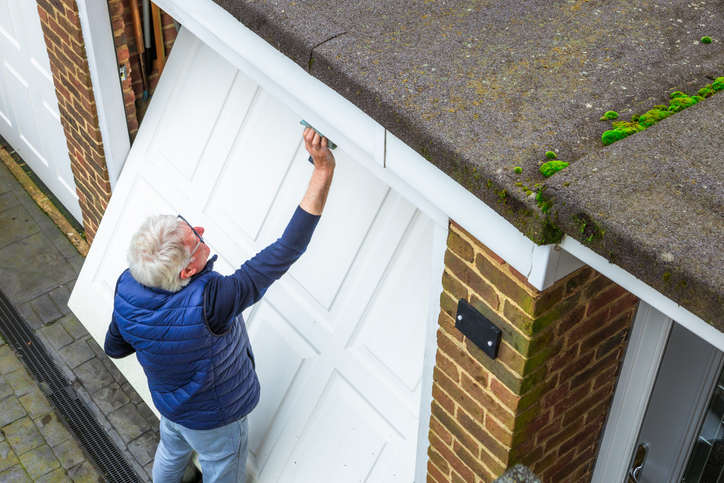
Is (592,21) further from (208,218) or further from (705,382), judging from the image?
(208,218)

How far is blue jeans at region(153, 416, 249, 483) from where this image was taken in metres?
3.85

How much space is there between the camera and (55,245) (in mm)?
6309

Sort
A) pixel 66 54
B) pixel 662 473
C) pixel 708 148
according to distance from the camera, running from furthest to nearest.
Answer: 1. pixel 66 54
2. pixel 662 473
3. pixel 708 148

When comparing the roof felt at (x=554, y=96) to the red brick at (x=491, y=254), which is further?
the red brick at (x=491, y=254)

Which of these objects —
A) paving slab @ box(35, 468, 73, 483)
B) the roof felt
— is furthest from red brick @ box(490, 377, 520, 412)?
paving slab @ box(35, 468, 73, 483)

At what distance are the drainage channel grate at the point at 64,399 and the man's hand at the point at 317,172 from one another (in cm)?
249

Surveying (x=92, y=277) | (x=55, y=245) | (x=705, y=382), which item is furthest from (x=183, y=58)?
(x=705, y=382)

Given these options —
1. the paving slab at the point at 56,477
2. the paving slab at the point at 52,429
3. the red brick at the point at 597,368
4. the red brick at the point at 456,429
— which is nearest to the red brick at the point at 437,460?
the red brick at the point at 456,429

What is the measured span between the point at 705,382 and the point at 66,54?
14.1 feet

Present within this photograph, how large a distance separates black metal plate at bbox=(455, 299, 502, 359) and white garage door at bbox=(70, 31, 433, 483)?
2.45ft

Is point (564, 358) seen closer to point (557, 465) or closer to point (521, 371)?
point (521, 371)

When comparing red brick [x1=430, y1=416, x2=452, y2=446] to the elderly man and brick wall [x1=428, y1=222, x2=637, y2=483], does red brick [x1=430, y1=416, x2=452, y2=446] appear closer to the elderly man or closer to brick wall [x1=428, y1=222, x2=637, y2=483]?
brick wall [x1=428, y1=222, x2=637, y2=483]

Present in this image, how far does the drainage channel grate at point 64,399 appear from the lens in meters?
4.72

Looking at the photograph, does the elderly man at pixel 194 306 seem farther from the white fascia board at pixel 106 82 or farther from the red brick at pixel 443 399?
the white fascia board at pixel 106 82
